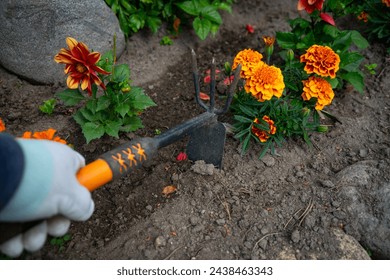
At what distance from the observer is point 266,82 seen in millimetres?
2188

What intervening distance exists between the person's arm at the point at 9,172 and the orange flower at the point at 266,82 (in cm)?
128

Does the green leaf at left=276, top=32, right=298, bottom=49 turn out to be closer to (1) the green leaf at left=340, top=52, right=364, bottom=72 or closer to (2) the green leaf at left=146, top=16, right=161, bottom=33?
(1) the green leaf at left=340, top=52, right=364, bottom=72

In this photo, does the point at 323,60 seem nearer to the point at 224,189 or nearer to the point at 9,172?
the point at 224,189


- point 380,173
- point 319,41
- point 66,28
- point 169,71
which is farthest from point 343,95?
point 66,28

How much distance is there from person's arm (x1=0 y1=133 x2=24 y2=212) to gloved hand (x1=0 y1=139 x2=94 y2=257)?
0.05 ft

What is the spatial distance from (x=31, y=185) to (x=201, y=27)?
208 centimetres

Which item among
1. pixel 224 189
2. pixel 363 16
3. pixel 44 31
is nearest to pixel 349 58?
pixel 363 16

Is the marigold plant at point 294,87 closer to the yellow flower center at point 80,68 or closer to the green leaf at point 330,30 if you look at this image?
the green leaf at point 330,30

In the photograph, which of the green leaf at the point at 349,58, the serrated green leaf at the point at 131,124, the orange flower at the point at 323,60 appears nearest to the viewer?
the orange flower at the point at 323,60

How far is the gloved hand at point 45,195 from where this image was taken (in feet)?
4.53

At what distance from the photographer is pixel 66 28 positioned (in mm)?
2754

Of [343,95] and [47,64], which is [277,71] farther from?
[47,64]

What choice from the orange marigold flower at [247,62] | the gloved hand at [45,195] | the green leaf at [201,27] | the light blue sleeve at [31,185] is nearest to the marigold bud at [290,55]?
the orange marigold flower at [247,62]

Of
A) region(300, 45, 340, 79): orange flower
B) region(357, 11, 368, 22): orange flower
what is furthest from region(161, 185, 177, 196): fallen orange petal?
region(357, 11, 368, 22): orange flower
